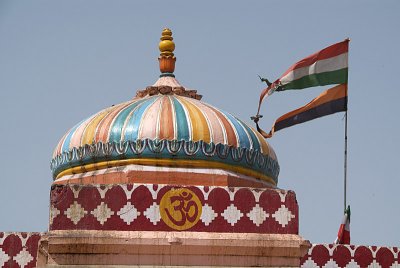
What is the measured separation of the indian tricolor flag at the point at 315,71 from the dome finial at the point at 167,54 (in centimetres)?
177

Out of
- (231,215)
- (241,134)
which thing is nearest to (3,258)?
(241,134)

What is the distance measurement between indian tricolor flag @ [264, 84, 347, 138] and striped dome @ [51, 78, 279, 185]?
1.65m

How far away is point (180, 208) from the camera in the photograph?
55.0 feet

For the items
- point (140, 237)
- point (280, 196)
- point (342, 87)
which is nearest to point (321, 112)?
point (342, 87)

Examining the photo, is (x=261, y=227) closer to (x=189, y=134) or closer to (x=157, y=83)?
(x=189, y=134)

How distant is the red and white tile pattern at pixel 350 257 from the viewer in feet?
64.6

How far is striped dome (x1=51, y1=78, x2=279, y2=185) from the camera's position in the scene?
1825cm

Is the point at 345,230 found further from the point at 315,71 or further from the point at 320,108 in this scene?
the point at 315,71

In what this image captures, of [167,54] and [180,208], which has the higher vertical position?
[167,54]

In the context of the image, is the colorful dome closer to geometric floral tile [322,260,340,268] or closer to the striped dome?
the striped dome

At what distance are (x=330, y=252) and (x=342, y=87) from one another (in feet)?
10.3

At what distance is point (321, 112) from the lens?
21.1 meters

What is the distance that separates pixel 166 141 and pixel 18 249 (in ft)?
10.9

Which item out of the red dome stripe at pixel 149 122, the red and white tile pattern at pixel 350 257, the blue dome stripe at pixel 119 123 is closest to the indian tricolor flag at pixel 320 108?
the red and white tile pattern at pixel 350 257
